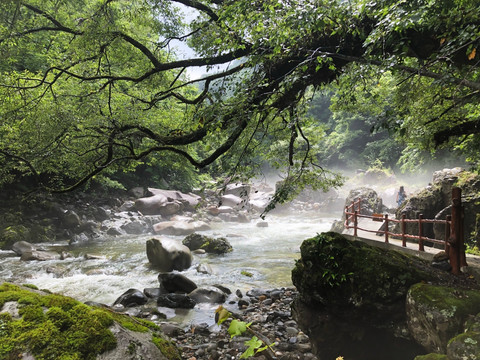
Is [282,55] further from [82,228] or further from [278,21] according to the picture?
[82,228]

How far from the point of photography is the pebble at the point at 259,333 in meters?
4.88

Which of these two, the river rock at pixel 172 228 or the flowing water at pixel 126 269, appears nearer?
the flowing water at pixel 126 269

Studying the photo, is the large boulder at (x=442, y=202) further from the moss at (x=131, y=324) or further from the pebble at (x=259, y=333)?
the moss at (x=131, y=324)

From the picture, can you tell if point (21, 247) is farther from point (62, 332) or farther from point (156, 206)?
point (62, 332)

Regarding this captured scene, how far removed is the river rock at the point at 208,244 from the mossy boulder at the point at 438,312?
974 centimetres

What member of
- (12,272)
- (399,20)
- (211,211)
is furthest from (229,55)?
(211,211)

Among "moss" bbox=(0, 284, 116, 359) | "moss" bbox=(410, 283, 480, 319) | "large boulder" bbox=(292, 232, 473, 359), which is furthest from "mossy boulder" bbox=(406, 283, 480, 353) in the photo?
"moss" bbox=(0, 284, 116, 359)

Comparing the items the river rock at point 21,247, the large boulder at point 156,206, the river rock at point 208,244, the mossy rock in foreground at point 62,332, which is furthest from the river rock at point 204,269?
the large boulder at point 156,206

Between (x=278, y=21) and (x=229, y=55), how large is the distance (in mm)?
1794

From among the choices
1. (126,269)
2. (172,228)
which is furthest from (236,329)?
(172,228)

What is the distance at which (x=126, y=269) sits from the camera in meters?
10.8

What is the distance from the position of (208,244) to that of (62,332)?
1109 centimetres

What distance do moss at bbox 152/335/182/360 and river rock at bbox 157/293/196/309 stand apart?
4.50 meters

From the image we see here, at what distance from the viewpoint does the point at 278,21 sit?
15.0ft
